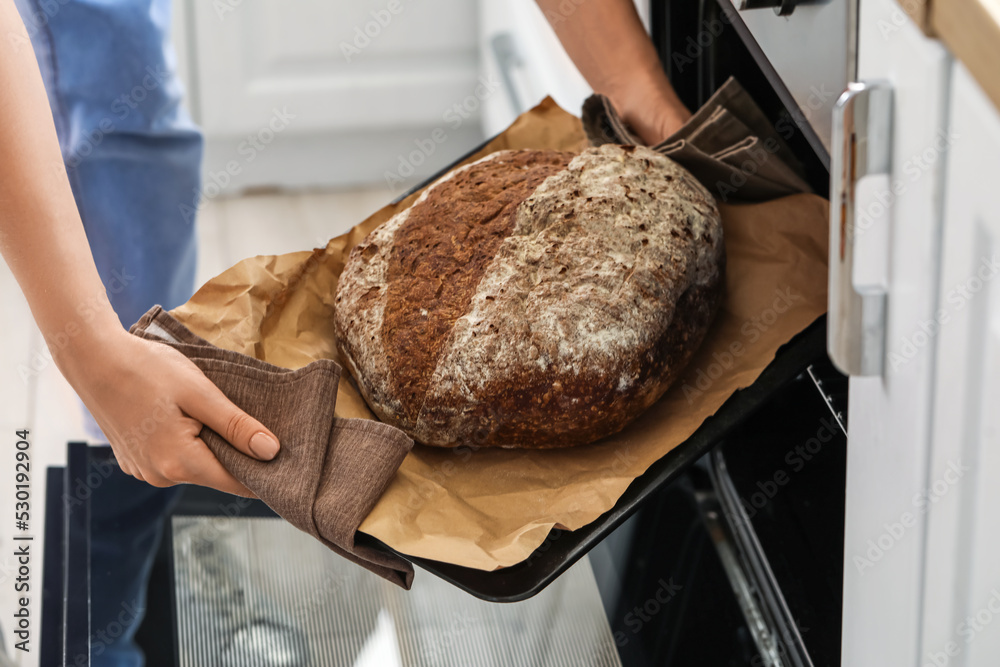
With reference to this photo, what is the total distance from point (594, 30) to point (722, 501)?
570 mm

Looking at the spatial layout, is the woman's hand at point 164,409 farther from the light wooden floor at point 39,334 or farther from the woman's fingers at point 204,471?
the light wooden floor at point 39,334

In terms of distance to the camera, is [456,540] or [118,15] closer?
[456,540]

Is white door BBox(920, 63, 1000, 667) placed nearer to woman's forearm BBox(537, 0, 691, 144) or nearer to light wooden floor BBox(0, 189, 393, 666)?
woman's forearm BBox(537, 0, 691, 144)

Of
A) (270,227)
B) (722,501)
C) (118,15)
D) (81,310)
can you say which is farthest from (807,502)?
(270,227)

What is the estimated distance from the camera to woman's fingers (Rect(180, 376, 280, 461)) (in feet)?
2.20

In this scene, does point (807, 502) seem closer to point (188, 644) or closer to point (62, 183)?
point (188, 644)

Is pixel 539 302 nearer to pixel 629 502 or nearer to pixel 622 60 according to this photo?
pixel 629 502

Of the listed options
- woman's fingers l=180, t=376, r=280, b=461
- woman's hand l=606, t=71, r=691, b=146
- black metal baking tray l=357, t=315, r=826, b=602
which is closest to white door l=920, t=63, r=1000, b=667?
black metal baking tray l=357, t=315, r=826, b=602

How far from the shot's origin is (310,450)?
2.21 ft

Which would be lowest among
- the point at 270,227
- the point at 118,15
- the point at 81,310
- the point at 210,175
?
the point at 270,227

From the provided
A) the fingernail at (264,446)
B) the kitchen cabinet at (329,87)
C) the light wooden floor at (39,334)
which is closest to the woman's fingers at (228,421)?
the fingernail at (264,446)

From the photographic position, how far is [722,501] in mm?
991

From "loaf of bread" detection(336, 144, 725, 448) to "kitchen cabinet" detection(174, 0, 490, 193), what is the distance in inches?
54.8

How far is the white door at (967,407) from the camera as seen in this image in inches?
14.9
